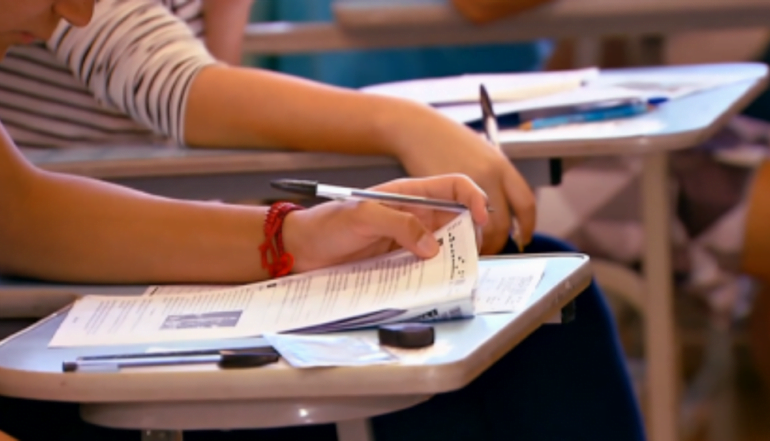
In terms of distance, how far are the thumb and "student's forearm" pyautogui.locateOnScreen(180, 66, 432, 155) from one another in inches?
14.9

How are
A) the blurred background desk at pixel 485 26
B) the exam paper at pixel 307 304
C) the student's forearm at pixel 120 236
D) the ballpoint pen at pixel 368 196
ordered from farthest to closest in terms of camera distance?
the blurred background desk at pixel 485 26, the student's forearm at pixel 120 236, the ballpoint pen at pixel 368 196, the exam paper at pixel 307 304

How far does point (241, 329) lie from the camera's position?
798 mm

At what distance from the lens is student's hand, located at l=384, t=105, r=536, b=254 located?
1170 mm

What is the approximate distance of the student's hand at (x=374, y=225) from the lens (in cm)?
89

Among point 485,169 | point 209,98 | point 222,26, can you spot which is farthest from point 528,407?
point 222,26

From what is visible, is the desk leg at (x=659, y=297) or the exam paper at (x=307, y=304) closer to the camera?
A: the exam paper at (x=307, y=304)

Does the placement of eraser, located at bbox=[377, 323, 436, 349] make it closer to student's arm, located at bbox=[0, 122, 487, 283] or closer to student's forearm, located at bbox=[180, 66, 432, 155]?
student's arm, located at bbox=[0, 122, 487, 283]

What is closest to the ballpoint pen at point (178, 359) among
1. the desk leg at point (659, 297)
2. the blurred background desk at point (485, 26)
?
the desk leg at point (659, 297)

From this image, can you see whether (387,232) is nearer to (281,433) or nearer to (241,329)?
(241,329)

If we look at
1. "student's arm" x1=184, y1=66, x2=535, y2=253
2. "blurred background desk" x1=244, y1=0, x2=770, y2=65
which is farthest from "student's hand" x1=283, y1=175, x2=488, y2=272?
"blurred background desk" x1=244, y1=0, x2=770, y2=65

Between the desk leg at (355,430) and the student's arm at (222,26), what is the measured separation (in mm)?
1102

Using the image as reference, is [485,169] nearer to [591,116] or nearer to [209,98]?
[591,116]

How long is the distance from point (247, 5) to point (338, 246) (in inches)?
39.7

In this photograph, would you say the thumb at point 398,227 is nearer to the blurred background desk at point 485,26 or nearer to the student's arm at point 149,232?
the student's arm at point 149,232
